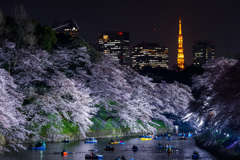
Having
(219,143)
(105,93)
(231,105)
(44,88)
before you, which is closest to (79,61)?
(105,93)

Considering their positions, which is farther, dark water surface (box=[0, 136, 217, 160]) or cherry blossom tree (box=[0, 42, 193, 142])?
cherry blossom tree (box=[0, 42, 193, 142])

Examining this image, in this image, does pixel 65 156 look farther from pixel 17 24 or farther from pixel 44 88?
pixel 17 24

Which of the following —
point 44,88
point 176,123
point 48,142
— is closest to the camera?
point 48,142

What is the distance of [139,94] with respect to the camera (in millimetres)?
65812

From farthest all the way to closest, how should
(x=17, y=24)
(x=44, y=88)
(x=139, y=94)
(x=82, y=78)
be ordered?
1. (x=139, y=94)
2. (x=82, y=78)
3. (x=17, y=24)
4. (x=44, y=88)

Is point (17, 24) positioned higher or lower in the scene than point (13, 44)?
higher

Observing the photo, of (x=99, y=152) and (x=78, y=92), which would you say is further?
(x=78, y=92)

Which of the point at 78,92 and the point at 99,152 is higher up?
the point at 78,92

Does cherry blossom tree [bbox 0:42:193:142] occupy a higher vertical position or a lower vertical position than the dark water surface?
higher

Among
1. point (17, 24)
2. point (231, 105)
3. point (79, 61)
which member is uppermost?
point (17, 24)

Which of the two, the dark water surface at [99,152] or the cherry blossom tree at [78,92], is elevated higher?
the cherry blossom tree at [78,92]

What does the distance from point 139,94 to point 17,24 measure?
86.6 ft

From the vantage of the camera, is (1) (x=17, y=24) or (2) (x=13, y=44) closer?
(2) (x=13, y=44)

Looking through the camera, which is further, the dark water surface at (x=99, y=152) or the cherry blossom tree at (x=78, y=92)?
the cherry blossom tree at (x=78, y=92)
